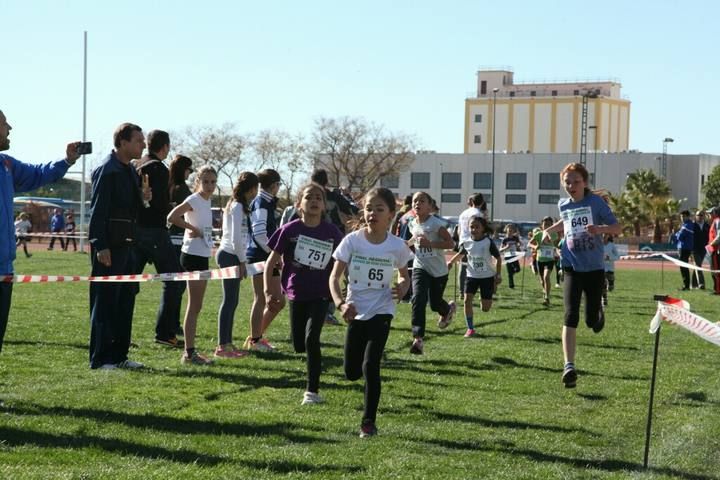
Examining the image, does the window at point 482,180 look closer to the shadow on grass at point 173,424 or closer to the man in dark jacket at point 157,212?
the man in dark jacket at point 157,212

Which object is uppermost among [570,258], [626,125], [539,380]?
[626,125]

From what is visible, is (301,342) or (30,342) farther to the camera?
(30,342)

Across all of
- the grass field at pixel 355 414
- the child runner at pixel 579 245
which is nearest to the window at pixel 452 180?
the grass field at pixel 355 414

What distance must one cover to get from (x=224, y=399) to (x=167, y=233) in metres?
2.83

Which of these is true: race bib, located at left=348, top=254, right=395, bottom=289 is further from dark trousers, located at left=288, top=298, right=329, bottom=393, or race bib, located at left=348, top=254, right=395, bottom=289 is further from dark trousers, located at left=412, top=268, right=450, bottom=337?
dark trousers, located at left=412, top=268, right=450, bottom=337

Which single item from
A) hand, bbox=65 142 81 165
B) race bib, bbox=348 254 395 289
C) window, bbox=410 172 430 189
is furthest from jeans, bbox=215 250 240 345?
window, bbox=410 172 430 189

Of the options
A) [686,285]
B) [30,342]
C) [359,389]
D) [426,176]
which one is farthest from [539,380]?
[426,176]

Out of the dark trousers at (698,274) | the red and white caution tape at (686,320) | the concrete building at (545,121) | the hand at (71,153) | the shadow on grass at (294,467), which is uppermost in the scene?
the concrete building at (545,121)

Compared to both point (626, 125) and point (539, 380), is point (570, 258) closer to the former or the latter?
point (539, 380)

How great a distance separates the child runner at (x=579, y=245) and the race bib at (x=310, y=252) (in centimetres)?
231

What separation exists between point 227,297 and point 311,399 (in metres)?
2.79

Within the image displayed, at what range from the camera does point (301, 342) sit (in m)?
8.82

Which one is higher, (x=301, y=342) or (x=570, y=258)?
(x=570, y=258)

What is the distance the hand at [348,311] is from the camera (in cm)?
742
